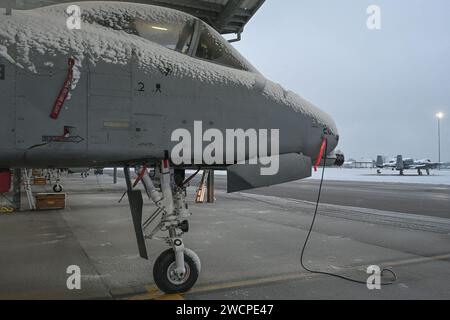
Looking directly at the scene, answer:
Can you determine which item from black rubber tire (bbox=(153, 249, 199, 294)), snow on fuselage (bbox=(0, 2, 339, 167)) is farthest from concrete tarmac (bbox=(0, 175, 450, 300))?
snow on fuselage (bbox=(0, 2, 339, 167))

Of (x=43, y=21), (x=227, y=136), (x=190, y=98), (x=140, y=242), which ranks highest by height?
(x=43, y=21)

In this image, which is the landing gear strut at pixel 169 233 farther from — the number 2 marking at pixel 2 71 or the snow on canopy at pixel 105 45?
the number 2 marking at pixel 2 71

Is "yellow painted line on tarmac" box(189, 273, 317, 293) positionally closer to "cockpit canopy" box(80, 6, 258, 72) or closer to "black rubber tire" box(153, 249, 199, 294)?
"black rubber tire" box(153, 249, 199, 294)

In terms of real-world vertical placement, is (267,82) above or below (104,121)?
above

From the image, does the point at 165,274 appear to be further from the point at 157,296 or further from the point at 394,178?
the point at 394,178

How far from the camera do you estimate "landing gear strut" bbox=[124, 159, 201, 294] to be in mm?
4453

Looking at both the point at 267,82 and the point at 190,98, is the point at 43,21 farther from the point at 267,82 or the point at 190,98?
the point at 267,82

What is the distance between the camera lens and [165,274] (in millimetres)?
4551

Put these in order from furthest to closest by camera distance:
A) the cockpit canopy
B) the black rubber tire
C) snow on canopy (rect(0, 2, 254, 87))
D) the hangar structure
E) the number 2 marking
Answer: the hangar structure
the black rubber tire
the cockpit canopy
snow on canopy (rect(0, 2, 254, 87))
the number 2 marking

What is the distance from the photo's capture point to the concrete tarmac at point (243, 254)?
4.96 metres

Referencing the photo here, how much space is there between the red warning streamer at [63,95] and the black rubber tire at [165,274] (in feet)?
6.91

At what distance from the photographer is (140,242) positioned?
465cm
